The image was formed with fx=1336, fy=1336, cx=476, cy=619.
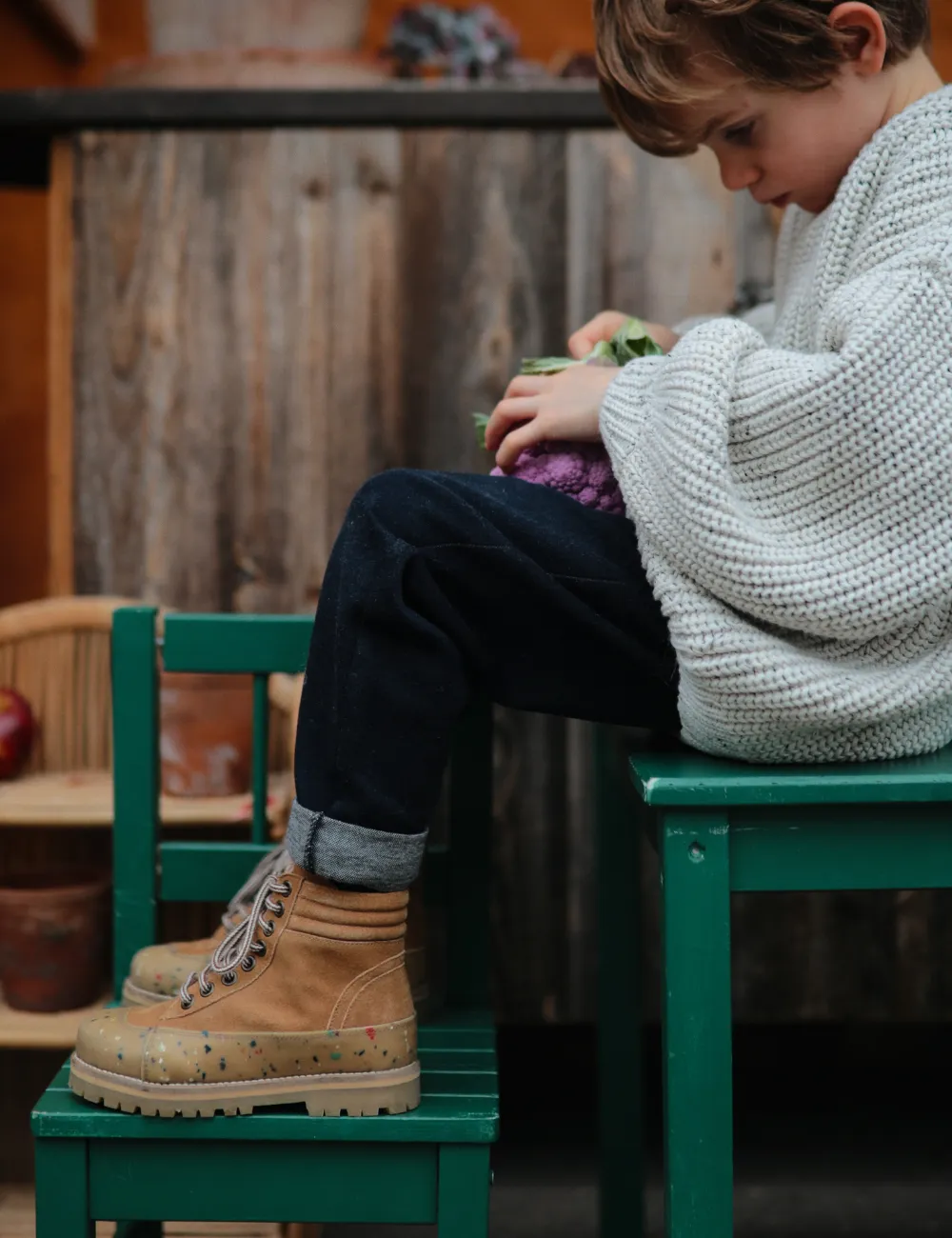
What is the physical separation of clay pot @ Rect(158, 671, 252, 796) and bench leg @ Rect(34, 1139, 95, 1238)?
2.45 feet

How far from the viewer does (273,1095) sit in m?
0.91

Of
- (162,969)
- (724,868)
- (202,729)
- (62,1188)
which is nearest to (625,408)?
(724,868)

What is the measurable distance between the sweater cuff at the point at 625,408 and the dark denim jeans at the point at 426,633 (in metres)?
0.06

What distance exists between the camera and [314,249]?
5.88ft

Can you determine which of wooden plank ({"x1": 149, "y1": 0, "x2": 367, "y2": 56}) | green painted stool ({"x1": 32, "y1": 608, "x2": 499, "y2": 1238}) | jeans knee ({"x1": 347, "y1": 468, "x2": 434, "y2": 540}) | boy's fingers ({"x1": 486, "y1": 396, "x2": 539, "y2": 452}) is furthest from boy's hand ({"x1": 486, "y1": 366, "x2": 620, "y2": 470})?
wooden plank ({"x1": 149, "y1": 0, "x2": 367, "y2": 56})

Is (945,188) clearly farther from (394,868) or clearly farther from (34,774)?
(34,774)

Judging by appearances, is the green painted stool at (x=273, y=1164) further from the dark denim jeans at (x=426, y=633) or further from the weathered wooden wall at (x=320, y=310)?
the weathered wooden wall at (x=320, y=310)

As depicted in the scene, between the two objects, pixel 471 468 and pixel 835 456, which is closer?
pixel 835 456

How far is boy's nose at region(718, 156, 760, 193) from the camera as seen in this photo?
104 centimetres

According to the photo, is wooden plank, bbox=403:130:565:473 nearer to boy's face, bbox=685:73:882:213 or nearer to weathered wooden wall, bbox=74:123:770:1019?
weathered wooden wall, bbox=74:123:770:1019

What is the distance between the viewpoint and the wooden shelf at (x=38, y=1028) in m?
1.52

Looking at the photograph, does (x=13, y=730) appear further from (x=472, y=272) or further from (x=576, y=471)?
(x=576, y=471)

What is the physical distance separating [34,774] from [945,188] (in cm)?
136

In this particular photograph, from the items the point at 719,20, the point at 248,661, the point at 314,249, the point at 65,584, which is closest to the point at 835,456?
the point at 719,20
